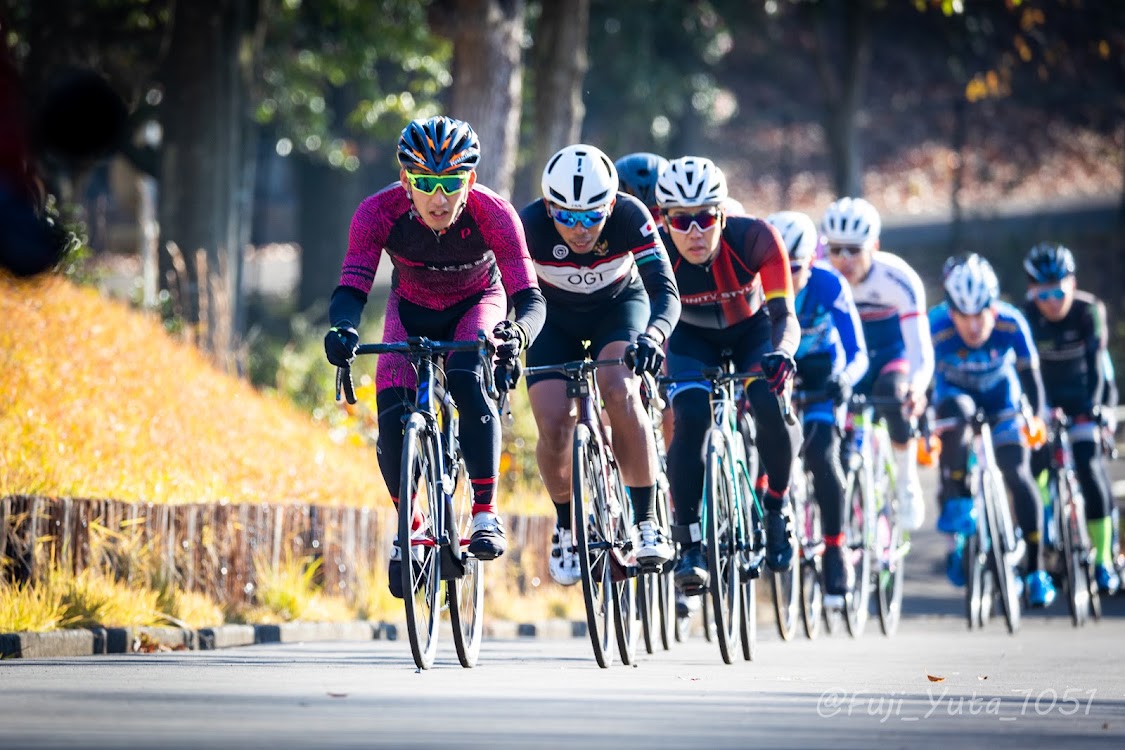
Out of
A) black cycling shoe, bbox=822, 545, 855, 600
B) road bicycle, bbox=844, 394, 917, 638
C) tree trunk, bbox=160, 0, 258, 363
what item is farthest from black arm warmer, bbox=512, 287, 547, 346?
tree trunk, bbox=160, 0, 258, 363

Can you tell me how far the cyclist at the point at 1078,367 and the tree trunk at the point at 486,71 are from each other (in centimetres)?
516

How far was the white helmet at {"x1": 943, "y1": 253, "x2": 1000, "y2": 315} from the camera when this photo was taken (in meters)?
14.0

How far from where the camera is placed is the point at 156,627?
1019cm

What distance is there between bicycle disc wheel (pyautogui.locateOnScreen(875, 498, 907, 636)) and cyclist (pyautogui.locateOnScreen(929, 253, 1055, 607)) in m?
0.58

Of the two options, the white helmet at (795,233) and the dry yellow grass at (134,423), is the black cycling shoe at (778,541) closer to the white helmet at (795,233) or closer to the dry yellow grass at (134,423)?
the white helmet at (795,233)

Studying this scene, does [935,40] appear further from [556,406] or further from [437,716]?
[437,716]

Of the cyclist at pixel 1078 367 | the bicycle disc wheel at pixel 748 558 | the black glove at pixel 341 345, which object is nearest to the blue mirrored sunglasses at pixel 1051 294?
the cyclist at pixel 1078 367

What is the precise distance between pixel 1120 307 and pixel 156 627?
25.1m

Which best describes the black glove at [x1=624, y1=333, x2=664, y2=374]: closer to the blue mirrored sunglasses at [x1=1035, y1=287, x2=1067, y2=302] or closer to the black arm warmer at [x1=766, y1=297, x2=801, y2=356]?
the black arm warmer at [x1=766, y1=297, x2=801, y2=356]

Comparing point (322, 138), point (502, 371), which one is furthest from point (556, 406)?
point (322, 138)

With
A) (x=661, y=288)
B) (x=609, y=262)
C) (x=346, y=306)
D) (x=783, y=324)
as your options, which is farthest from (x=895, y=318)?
(x=346, y=306)

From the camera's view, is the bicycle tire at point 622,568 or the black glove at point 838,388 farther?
the black glove at point 838,388

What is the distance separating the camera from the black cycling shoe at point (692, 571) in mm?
9959

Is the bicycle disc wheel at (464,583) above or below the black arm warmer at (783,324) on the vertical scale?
below
